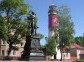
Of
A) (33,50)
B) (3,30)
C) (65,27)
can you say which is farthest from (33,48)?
(65,27)

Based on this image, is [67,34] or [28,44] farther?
[67,34]

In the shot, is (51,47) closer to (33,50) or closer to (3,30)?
(3,30)

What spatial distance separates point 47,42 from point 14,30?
1626cm

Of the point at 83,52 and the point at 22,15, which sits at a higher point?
the point at 22,15

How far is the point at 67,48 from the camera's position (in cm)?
7488

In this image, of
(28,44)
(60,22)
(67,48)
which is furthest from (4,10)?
(28,44)

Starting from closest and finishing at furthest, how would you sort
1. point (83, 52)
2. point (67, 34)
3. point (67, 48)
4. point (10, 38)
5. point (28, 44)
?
point (28, 44) → point (10, 38) → point (67, 34) → point (67, 48) → point (83, 52)

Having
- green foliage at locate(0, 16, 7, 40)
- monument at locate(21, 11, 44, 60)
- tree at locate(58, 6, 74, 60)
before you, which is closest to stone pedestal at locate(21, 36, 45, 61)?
monument at locate(21, 11, 44, 60)

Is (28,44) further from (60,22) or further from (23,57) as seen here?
(60,22)

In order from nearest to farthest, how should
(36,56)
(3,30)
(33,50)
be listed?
(36,56) < (33,50) < (3,30)

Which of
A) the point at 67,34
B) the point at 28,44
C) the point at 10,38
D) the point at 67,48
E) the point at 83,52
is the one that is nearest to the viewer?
the point at 28,44

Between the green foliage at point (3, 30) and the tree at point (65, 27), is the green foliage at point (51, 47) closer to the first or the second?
the tree at point (65, 27)

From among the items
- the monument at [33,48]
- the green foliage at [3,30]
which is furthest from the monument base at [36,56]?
the green foliage at [3,30]

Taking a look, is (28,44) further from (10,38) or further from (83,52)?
(83,52)
